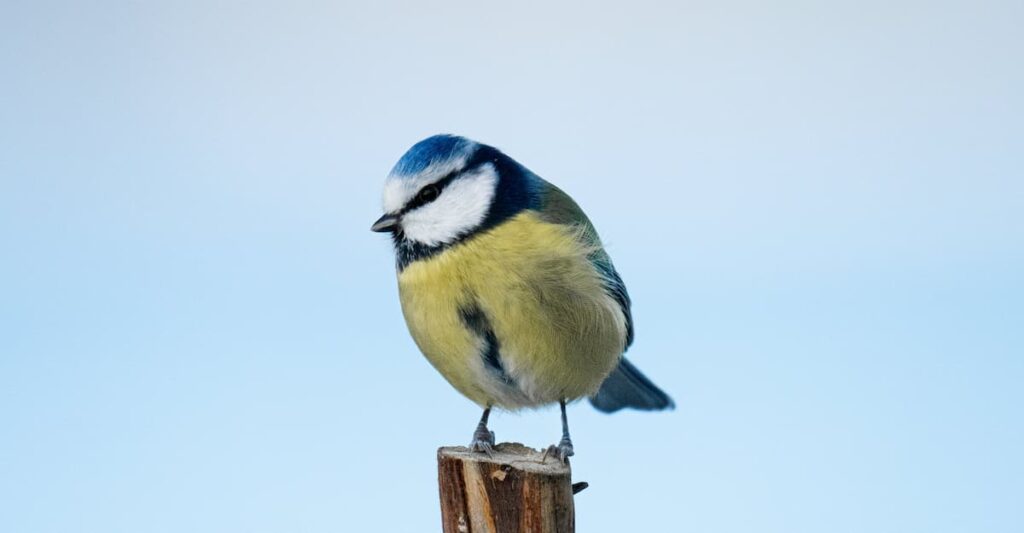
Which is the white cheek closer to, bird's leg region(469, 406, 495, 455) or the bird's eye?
the bird's eye

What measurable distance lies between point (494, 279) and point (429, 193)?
0.26m

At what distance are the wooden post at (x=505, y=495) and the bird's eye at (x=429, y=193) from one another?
1.85 feet

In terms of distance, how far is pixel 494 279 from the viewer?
2.23m

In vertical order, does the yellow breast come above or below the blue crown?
below

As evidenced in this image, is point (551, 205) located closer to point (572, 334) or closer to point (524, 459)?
point (572, 334)

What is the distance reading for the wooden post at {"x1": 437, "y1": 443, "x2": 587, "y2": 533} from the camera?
214cm

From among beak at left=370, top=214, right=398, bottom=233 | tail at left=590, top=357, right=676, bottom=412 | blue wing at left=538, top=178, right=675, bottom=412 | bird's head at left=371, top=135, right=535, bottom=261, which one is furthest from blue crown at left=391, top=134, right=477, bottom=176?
tail at left=590, top=357, right=676, bottom=412

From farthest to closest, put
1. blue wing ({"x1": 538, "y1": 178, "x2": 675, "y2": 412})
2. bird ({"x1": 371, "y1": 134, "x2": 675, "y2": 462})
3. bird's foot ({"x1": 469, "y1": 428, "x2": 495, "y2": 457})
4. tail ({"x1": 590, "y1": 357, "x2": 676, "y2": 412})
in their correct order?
tail ({"x1": 590, "y1": 357, "x2": 676, "y2": 412}) < blue wing ({"x1": 538, "y1": 178, "x2": 675, "y2": 412}) < bird's foot ({"x1": 469, "y1": 428, "x2": 495, "y2": 457}) < bird ({"x1": 371, "y1": 134, "x2": 675, "y2": 462})

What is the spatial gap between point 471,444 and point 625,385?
66cm

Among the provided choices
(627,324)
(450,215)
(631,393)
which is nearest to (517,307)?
(450,215)

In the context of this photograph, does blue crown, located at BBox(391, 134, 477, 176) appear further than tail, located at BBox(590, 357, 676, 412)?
No

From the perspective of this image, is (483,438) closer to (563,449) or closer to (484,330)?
(563,449)

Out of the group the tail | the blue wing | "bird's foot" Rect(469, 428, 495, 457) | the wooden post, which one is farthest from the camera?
the tail

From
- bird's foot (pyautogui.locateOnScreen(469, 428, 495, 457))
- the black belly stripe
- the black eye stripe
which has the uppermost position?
the black eye stripe
